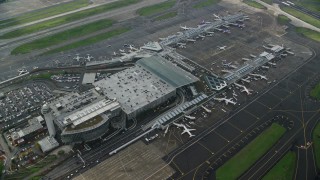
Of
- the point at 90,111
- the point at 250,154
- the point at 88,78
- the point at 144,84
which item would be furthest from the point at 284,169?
the point at 88,78

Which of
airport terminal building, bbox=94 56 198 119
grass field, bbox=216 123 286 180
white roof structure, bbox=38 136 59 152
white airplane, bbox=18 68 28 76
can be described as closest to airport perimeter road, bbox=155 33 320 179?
grass field, bbox=216 123 286 180

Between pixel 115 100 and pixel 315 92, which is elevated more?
pixel 115 100

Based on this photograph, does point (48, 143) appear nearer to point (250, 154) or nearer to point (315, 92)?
point (250, 154)

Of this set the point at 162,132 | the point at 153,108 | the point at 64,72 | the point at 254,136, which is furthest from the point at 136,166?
the point at 64,72

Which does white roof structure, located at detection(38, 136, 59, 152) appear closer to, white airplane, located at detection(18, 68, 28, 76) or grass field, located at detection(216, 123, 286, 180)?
white airplane, located at detection(18, 68, 28, 76)

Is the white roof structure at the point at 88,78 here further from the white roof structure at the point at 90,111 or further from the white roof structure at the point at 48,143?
the white roof structure at the point at 48,143

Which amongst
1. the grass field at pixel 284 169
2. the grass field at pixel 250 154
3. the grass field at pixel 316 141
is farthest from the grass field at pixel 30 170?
the grass field at pixel 316 141
